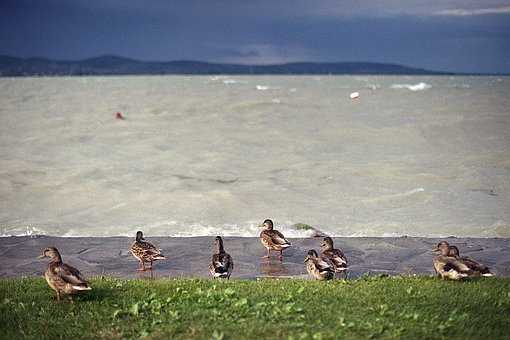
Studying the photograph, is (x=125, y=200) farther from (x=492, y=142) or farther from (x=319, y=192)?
(x=492, y=142)

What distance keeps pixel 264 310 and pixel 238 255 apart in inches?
142

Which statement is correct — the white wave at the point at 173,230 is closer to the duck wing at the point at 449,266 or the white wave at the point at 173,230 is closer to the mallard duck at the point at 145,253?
the mallard duck at the point at 145,253

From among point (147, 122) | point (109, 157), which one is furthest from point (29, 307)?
point (147, 122)

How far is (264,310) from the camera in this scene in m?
7.81

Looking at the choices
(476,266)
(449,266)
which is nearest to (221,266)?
(449,266)

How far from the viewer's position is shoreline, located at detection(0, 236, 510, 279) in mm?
10281

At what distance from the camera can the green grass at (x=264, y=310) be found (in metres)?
7.22

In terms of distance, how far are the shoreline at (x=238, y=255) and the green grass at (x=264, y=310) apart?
991mm

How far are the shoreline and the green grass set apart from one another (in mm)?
991

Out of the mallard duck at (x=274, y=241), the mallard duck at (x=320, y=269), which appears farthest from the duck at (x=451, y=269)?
the mallard duck at (x=274, y=241)

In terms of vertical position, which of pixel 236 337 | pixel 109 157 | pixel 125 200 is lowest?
pixel 236 337

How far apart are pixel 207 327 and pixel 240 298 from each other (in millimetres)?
1011

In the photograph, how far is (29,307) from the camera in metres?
8.25

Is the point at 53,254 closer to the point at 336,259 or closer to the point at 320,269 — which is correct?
the point at 320,269
